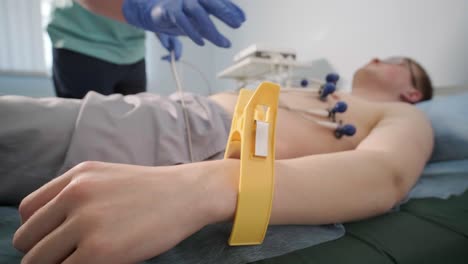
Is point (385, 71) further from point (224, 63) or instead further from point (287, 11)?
point (224, 63)

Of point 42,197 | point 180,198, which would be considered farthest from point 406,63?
point 42,197

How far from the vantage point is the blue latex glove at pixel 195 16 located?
0.68m

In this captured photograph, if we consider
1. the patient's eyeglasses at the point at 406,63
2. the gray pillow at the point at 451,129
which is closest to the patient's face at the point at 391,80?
the patient's eyeglasses at the point at 406,63

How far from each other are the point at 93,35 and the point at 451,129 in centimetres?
150

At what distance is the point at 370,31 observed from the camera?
5.32ft

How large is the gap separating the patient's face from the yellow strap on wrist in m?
1.00

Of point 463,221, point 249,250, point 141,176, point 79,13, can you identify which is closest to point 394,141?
point 463,221

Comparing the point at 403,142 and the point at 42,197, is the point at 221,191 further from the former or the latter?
the point at 403,142

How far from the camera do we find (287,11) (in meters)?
2.15

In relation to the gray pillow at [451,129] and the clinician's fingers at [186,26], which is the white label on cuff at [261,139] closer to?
the clinician's fingers at [186,26]

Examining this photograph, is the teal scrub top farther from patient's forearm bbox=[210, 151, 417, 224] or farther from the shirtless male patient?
patient's forearm bbox=[210, 151, 417, 224]

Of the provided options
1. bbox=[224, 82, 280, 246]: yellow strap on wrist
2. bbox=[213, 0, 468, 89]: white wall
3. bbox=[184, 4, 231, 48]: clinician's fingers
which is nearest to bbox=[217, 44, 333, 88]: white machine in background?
bbox=[213, 0, 468, 89]: white wall

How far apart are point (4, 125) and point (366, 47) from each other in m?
1.64

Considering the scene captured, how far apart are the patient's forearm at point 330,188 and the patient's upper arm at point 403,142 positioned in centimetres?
3
